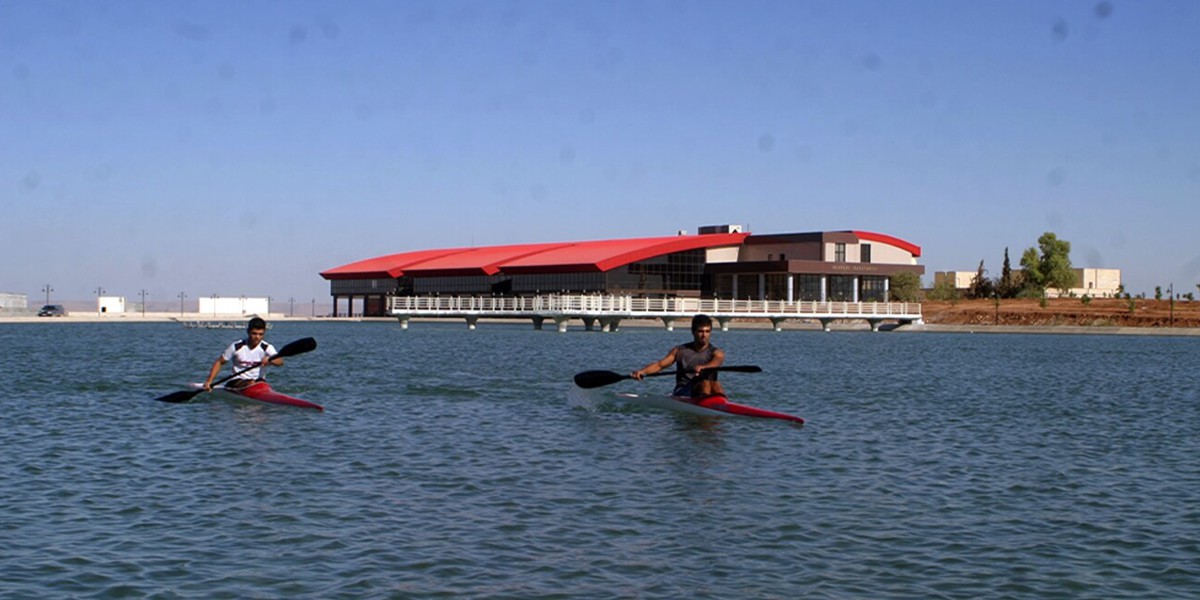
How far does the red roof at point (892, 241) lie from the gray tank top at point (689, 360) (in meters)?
84.5

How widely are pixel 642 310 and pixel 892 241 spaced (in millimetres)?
27839

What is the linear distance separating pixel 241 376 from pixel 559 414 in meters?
6.48

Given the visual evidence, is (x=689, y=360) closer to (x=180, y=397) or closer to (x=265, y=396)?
(x=265, y=396)

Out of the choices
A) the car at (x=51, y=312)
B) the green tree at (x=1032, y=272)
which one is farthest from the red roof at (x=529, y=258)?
the green tree at (x=1032, y=272)

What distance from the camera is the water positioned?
11.5m

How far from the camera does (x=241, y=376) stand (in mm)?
26359

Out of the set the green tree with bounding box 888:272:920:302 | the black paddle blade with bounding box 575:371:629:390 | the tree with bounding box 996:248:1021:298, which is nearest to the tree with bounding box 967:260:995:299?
the tree with bounding box 996:248:1021:298

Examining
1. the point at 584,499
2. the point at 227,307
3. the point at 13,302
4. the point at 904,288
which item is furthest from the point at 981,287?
the point at 584,499

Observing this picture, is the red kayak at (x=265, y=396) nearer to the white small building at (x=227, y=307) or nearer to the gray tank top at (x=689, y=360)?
the gray tank top at (x=689, y=360)

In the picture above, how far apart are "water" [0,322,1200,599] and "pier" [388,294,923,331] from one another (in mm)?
56361

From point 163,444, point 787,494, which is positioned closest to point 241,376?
point 163,444

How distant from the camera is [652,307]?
327ft

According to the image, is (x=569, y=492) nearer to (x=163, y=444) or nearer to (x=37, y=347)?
(x=163, y=444)

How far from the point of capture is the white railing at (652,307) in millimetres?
89688
